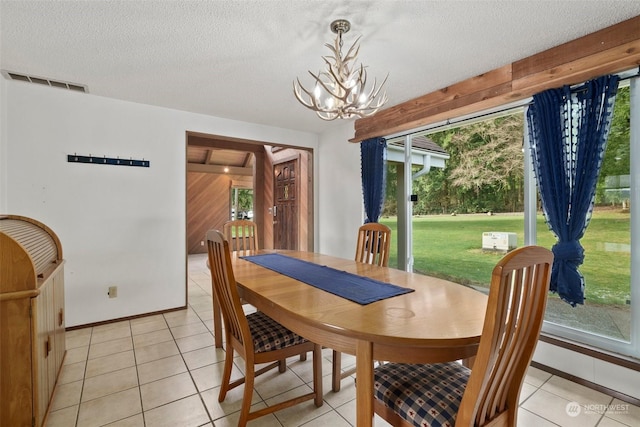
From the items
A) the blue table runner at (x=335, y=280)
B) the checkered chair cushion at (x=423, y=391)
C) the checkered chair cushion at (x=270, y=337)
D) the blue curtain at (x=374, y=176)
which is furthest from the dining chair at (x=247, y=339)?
the blue curtain at (x=374, y=176)

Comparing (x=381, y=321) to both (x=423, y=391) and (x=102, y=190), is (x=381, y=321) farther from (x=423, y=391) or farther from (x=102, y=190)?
(x=102, y=190)

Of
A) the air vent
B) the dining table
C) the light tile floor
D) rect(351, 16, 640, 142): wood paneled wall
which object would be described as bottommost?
the light tile floor

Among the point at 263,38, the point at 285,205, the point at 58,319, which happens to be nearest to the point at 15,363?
the point at 58,319

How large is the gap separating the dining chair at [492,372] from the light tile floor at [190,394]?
25.8 inches

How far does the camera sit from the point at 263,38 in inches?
79.0

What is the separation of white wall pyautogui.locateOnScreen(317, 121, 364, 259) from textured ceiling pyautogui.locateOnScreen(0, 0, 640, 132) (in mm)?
1490

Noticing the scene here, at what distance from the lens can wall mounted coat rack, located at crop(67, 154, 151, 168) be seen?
116 inches

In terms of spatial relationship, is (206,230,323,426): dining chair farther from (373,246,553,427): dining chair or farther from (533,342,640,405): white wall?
(533,342,640,405): white wall

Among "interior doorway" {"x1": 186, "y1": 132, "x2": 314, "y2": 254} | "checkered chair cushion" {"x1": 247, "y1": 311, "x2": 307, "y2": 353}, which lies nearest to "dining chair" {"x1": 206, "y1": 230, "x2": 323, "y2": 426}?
"checkered chair cushion" {"x1": 247, "y1": 311, "x2": 307, "y2": 353}

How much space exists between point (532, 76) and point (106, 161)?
3997 mm

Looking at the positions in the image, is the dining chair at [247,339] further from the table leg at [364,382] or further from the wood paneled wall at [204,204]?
the wood paneled wall at [204,204]

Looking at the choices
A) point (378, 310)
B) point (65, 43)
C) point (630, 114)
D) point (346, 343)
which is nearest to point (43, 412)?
point (346, 343)

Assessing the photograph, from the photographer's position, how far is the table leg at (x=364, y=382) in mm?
1070

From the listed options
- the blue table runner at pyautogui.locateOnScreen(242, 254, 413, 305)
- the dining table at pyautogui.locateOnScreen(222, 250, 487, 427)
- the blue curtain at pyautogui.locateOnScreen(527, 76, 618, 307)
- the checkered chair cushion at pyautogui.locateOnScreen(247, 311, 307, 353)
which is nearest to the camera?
the dining table at pyautogui.locateOnScreen(222, 250, 487, 427)
